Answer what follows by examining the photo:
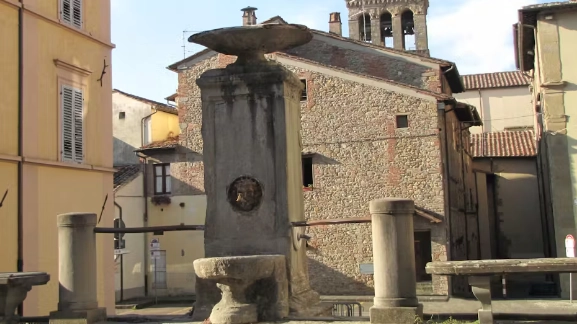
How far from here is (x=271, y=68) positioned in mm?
7621

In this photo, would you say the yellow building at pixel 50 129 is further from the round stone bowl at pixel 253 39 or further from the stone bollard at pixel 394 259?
the stone bollard at pixel 394 259

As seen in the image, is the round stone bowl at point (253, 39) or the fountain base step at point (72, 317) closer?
the fountain base step at point (72, 317)

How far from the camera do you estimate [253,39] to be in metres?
7.55

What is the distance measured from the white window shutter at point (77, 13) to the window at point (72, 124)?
1536 millimetres

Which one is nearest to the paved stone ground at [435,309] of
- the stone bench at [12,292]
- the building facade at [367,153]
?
the stone bench at [12,292]

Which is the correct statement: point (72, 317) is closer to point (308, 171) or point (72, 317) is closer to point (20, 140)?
point (20, 140)

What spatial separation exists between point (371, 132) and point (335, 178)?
6.84ft

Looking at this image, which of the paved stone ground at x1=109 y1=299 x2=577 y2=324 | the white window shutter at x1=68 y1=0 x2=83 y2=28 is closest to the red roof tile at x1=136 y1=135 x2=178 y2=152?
the paved stone ground at x1=109 y1=299 x2=577 y2=324

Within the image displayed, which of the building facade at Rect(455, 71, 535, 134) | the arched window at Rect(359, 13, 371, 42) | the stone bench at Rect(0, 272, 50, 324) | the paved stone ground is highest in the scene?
the arched window at Rect(359, 13, 371, 42)

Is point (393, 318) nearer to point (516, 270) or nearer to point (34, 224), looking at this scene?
point (516, 270)

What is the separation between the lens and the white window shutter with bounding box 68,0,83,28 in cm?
1562

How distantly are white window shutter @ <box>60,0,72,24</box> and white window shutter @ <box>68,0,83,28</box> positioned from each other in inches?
4.5

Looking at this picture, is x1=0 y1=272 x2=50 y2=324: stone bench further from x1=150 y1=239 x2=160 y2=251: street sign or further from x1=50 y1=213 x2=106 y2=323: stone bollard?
x1=150 y1=239 x2=160 y2=251: street sign

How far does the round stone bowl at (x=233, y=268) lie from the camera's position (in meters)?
6.51
